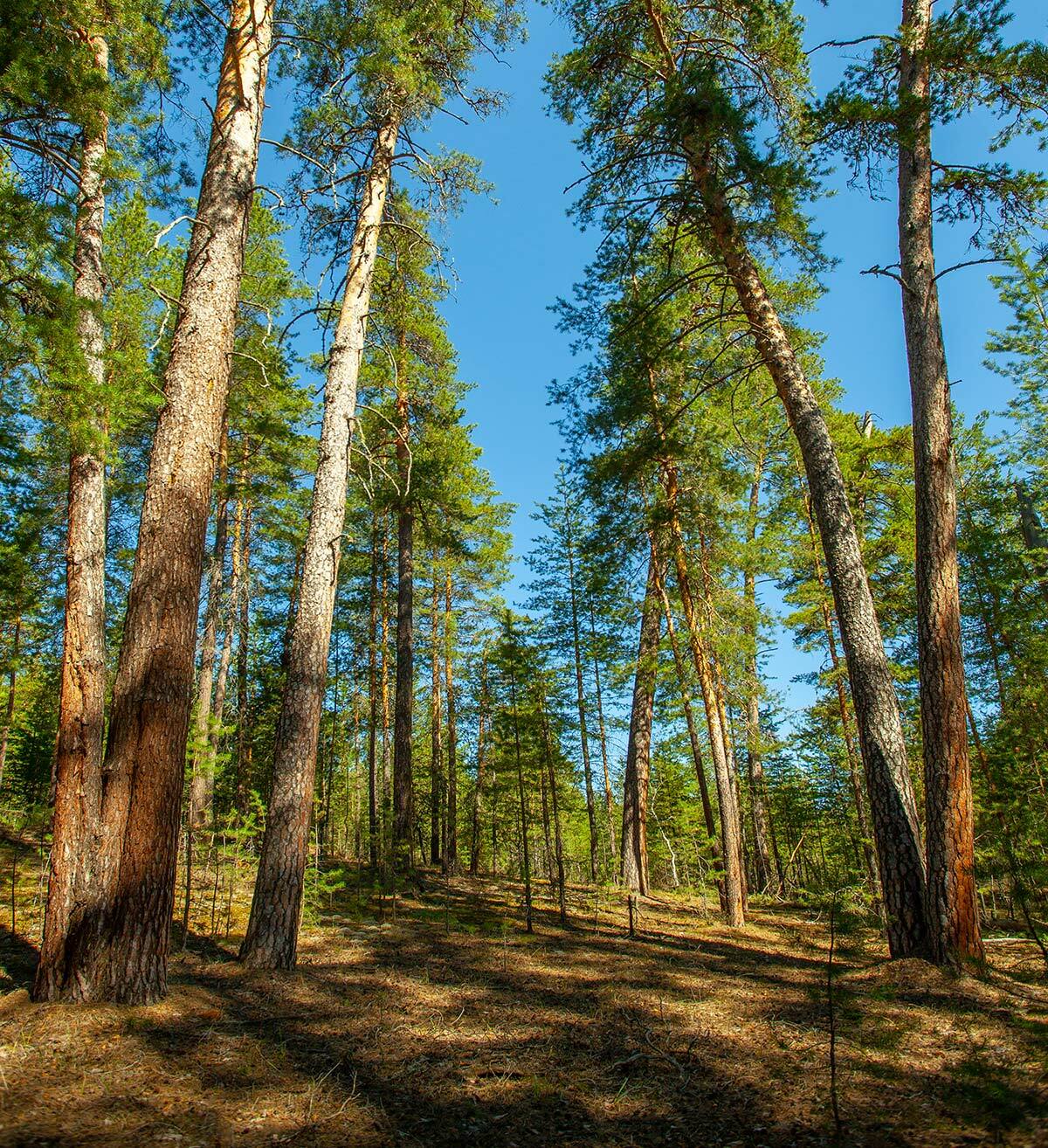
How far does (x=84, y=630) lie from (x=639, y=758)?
10.3 m

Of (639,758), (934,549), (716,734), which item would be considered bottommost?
(639,758)

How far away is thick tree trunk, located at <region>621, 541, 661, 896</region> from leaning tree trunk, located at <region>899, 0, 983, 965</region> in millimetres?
6703

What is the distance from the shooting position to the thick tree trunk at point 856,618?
18.9 ft

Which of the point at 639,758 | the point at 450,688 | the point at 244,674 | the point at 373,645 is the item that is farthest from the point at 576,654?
the point at 244,674

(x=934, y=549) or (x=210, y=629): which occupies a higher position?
(x=210, y=629)

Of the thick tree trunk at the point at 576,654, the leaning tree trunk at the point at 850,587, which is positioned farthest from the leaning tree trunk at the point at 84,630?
the thick tree trunk at the point at 576,654

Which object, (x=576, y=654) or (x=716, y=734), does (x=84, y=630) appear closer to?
(x=716, y=734)

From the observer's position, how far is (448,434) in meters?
13.9

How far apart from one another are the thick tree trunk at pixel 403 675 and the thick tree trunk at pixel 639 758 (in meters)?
4.55

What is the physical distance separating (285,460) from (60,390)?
8694mm

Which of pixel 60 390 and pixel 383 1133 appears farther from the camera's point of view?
pixel 60 390

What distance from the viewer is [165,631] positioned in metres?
4.41

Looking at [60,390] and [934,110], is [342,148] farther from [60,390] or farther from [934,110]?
[934,110]

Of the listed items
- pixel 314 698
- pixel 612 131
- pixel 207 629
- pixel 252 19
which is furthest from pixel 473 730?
pixel 252 19
